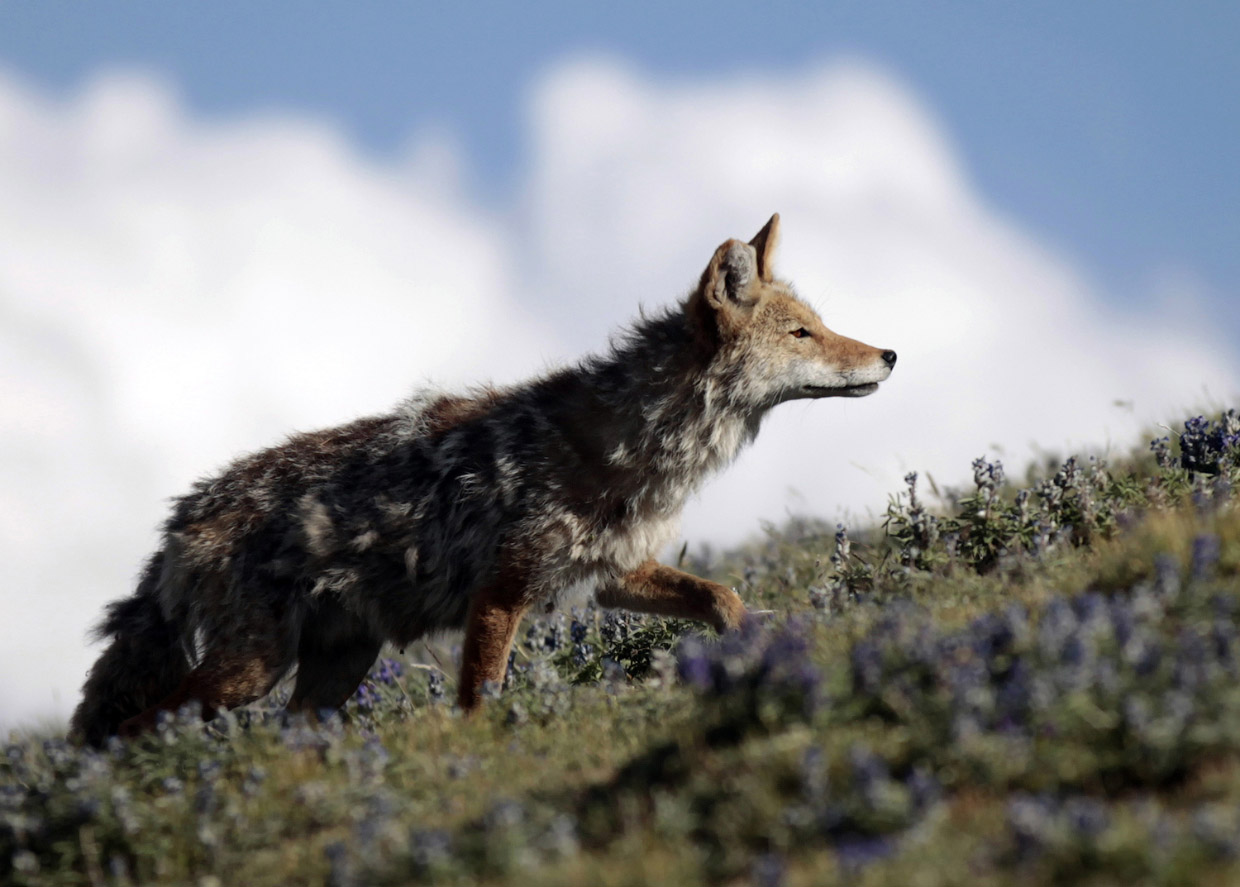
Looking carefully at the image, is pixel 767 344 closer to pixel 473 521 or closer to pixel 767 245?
pixel 767 245

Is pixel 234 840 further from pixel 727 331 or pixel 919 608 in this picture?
pixel 727 331

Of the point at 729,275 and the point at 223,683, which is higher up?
the point at 729,275

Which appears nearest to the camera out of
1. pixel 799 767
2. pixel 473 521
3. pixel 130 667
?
pixel 799 767

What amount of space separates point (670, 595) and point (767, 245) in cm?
254

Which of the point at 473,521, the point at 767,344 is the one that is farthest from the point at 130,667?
the point at 767,344

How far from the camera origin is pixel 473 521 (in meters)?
7.02

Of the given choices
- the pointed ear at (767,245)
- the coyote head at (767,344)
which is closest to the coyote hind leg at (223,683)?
the coyote head at (767,344)

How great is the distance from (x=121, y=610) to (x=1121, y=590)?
5.95 metres

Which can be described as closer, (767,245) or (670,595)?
(670,595)

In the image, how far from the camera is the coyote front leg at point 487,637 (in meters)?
6.59

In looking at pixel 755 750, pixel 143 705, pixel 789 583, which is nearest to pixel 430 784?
pixel 755 750

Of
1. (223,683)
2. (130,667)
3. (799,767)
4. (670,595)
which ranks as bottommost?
(799,767)

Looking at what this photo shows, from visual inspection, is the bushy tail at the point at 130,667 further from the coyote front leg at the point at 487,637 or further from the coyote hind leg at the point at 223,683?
the coyote front leg at the point at 487,637

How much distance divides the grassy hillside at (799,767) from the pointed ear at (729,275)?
6.80ft
